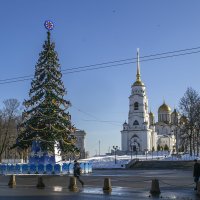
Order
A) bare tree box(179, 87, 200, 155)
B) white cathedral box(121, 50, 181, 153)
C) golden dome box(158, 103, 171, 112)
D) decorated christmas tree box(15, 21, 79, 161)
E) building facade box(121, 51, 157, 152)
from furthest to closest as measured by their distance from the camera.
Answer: golden dome box(158, 103, 171, 112) < building facade box(121, 51, 157, 152) < white cathedral box(121, 50, 181, 153) < bare tree box(179, 87, 200, 155) < decorated christmas tree box(15, 21, 79, 161)

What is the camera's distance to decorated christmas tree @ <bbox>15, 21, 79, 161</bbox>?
44.0 meters

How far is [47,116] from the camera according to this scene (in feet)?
144

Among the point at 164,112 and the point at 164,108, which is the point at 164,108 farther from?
the point at 164,112

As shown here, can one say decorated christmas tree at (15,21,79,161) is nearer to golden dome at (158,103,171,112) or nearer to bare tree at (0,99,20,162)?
bare tree at (0,99,20,162)

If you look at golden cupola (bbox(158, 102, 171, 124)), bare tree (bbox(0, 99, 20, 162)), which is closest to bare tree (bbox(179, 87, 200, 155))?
bare tree (bbox(0, 99, 20, 162))

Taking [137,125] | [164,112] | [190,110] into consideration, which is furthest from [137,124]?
[190,110]

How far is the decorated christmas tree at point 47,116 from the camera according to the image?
144 ft

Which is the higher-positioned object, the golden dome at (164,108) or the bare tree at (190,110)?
the golden dome at (164,108)

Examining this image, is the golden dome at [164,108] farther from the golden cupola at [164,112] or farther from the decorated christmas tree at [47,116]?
the decorated christmas tree at [47,116]

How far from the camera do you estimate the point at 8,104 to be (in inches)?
2830

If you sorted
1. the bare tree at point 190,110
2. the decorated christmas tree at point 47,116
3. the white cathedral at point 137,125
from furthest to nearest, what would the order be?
the white cathedral at point 137,125
the bare tree at point 190,110
the decorated christmas tree at point 47,116

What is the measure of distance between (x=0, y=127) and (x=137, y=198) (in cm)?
5497

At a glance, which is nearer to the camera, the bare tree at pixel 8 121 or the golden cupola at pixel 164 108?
the bare tree at pixel 8 121

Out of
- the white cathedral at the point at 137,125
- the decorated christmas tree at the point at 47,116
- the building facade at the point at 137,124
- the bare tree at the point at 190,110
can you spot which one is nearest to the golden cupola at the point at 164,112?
the white cathedral at the point at 137,125
